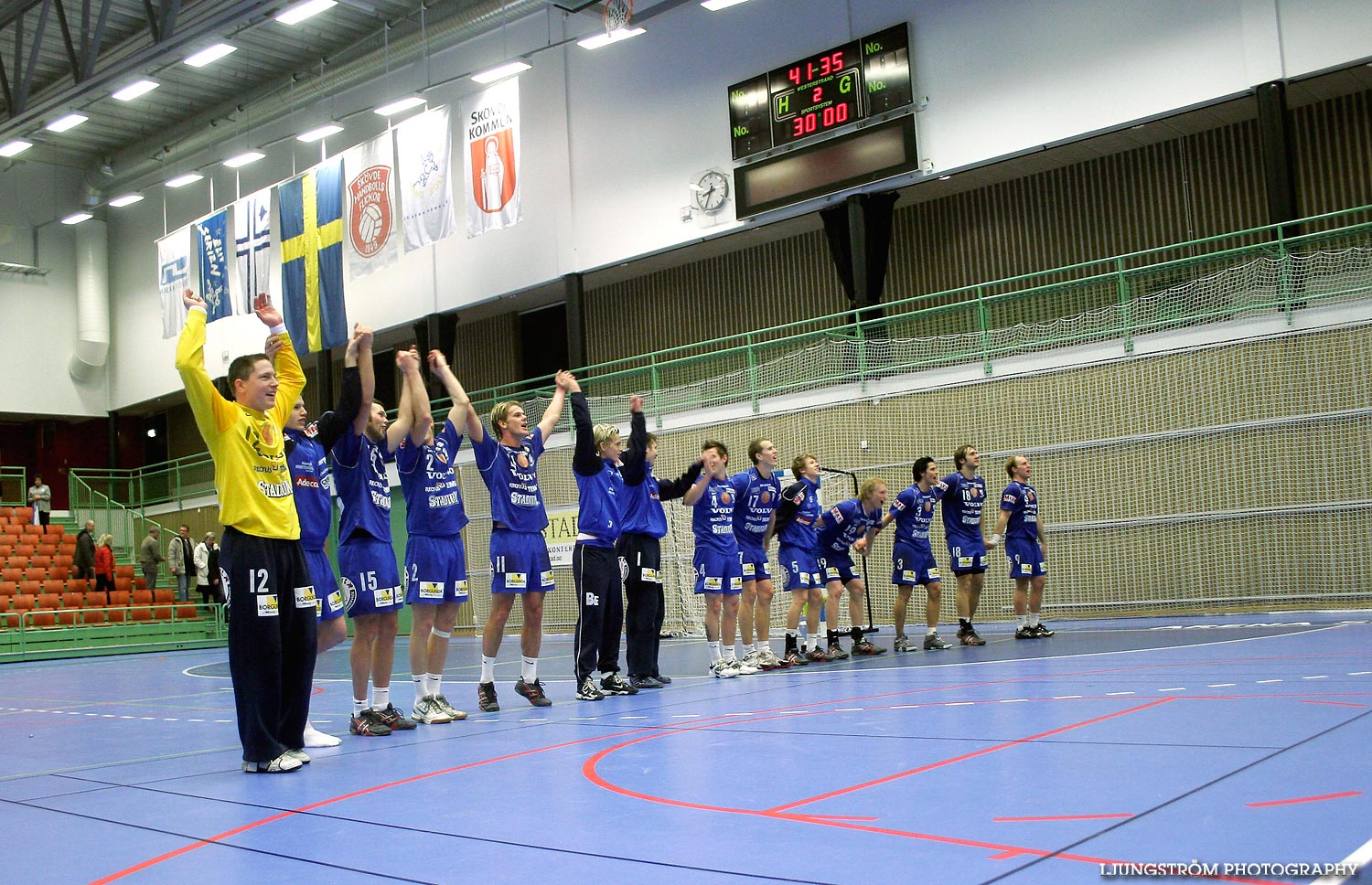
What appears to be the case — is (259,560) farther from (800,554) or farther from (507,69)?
(507,69)

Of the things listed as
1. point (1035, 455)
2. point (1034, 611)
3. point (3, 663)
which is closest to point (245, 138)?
point (3, 663)

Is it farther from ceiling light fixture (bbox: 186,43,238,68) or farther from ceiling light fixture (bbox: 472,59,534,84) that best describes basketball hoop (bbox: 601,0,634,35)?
ceiling light fixture (bbox: 186,43,238,68)

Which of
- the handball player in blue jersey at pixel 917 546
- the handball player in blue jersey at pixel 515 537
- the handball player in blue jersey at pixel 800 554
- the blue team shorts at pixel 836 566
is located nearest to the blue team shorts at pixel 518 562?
the handball player in blue jersey at pixel 515 537

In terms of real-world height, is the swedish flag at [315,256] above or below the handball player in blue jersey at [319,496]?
above

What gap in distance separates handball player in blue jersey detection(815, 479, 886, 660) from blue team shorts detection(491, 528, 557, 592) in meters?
4.20

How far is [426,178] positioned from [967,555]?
15.1 meters

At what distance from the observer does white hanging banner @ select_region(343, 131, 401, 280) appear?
23359 mm

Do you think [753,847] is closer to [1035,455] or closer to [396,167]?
[1035,455]

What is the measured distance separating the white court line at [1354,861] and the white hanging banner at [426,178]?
21.3 metres

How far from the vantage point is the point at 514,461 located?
8.04 meters

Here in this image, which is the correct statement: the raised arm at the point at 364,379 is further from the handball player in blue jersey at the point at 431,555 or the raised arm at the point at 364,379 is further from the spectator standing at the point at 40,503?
the spectator standing at the point at 40,503

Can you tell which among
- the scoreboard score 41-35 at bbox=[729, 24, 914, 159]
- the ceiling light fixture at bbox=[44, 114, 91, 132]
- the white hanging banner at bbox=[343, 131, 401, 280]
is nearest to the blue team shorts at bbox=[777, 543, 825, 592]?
the scoreboard score 41-35 at bbox=[729, 24, 914, 159]

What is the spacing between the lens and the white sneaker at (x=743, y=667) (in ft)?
32.6

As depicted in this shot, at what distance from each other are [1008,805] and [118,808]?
3.61 metres
